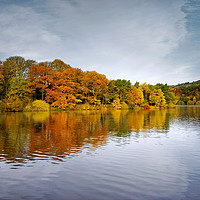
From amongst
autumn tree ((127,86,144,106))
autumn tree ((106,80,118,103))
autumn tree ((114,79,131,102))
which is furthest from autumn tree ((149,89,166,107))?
autumn tree ((106,80,118,103))

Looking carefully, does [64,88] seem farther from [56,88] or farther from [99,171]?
[99,171]

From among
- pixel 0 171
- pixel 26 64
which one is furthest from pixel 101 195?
pixel 26 64

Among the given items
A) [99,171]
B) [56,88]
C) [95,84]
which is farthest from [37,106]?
[99,171]

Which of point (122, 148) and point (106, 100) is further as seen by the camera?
point (106, 100)

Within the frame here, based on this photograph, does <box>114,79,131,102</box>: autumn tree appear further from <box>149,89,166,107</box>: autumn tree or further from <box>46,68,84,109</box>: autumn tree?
<box>46,68,84,109</box>: autumn tree

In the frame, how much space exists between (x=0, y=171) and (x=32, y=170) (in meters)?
1.14

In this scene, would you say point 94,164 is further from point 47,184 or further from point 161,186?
point 161,186

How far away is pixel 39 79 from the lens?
48531mm

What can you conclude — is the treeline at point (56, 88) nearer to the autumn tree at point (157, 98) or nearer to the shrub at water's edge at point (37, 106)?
the shrub at water's edge at point (37, 106)

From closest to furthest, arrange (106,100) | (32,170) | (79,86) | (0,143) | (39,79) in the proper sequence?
(32,170), (0,143), (39,79), (79,86), (106,100)

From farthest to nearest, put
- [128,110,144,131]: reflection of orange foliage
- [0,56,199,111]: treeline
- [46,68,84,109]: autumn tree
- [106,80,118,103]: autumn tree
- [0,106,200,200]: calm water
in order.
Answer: [106,80,118,103]: autumn tree, [46,68,84,109]: autumn tree, [0,56,199,111]: treeline, [128,110,144,131]: reflection of orange foliage, [0,106,200,200]: calm water

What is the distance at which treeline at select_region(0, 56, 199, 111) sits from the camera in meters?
44.1

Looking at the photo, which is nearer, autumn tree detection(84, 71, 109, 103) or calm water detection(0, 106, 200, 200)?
calm water detection(0, 106, 200, 200)

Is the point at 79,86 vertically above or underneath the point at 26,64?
underneath
